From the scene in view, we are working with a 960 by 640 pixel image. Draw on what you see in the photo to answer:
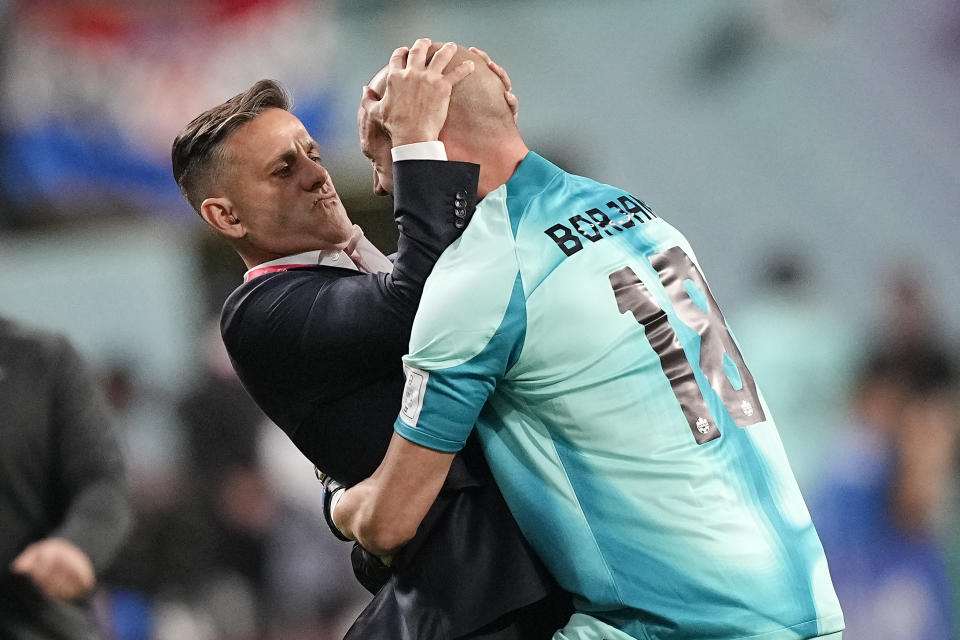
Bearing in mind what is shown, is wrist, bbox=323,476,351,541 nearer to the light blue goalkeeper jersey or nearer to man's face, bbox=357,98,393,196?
the light blue goalkeeper jersey

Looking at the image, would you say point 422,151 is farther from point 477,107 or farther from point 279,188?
point 279,188

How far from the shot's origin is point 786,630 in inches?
89.2

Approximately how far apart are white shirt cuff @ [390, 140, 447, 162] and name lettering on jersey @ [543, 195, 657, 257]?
0.85 ft

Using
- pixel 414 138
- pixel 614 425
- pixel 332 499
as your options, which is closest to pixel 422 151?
pixel 414 138

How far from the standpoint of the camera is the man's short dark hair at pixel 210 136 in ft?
9.16

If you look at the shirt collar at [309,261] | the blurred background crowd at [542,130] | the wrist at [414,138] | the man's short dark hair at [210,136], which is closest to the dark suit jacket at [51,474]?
the man's short dark hair at [210,136]

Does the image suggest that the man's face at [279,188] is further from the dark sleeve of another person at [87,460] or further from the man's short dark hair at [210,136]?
the dark sleeve of another person at [87,460]

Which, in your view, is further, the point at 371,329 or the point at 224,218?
the point at 224,218

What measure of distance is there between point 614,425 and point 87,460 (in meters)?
2.36

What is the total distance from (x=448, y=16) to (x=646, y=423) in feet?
22.8

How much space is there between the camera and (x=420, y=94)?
7.85 ft

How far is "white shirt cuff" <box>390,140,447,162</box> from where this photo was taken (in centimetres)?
235

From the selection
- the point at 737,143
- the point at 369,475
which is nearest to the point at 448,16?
the point at 737,143

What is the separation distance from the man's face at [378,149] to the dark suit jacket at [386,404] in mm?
178
